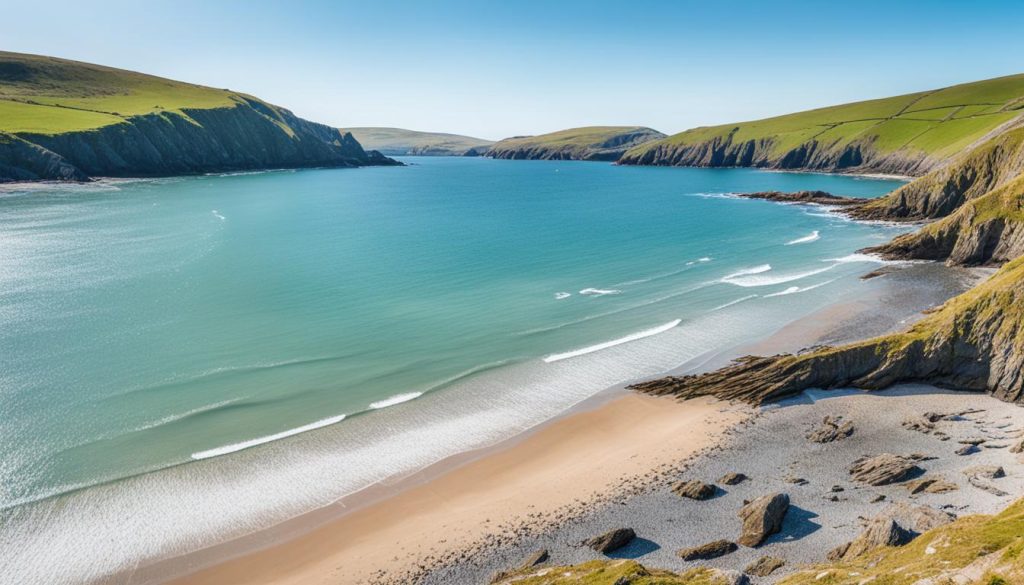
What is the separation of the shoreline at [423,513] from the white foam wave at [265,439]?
23.8ft

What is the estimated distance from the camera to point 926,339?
3494cm

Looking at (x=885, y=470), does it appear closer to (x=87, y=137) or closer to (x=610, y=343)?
(x=610, y=343)

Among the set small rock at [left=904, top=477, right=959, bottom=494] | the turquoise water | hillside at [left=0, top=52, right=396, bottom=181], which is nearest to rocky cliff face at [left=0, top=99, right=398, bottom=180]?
hillside at [left=0, top=52, right=396, bottom=181]

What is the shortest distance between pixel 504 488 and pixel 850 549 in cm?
1475

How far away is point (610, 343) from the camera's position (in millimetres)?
46250

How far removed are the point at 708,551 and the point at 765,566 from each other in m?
2.15

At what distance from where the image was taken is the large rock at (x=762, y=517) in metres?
22.2

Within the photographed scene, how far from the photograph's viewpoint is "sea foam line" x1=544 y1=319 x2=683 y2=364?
4363 centimetres

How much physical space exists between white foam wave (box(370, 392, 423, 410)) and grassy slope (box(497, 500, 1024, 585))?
1811 cm

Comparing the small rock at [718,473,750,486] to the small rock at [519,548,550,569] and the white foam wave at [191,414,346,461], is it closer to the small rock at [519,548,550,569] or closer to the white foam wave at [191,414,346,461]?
the small rock at [519,548,550,569]

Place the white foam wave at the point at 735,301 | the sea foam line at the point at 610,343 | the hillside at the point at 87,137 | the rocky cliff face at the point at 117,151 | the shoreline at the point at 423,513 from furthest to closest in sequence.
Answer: the hillside at the point at 87,137, the rocky cliff face at the point at 117,151, the white foam wave at the point at 735,301, the sea foam line at the point at 610,343, the shoreline at the point at 423,513

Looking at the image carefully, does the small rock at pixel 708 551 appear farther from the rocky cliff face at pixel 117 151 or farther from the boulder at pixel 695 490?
the rocky cliff face at pixel 117 151

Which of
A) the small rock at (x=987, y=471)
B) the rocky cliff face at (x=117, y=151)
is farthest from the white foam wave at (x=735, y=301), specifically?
the rocky cliff face at (x=117, y=151)

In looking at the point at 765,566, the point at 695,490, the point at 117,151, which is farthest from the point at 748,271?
the point at 117,151
